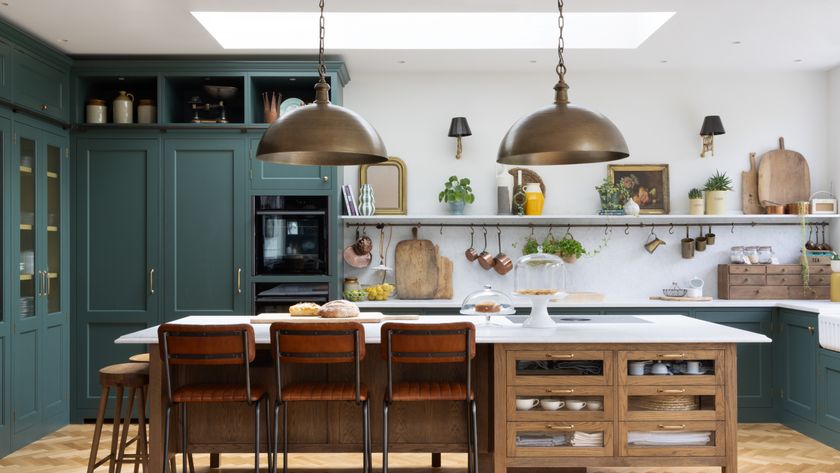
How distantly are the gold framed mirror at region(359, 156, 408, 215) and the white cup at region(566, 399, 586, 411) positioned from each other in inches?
112

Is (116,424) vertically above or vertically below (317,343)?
below

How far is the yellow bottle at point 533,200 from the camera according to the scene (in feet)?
20.0

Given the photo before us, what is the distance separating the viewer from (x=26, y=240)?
511 cm

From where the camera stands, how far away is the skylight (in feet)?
18.1

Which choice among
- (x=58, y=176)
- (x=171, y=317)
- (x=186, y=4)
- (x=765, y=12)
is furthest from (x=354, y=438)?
(x=765, y=12)

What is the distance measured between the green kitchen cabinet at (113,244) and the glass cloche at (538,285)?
2.96 metres

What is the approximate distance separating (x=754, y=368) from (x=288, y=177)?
3924mm

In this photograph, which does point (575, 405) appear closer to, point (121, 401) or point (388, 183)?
point (121, 401)

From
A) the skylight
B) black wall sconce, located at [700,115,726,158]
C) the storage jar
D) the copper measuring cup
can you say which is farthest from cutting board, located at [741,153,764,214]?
the storage jar

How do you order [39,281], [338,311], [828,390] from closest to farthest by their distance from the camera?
[338,311] < [828,390] < [39,281]

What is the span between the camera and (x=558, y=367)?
381cm

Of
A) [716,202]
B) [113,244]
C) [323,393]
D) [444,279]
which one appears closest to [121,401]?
[323,393]

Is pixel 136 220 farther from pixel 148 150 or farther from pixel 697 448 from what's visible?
pixel 697 448

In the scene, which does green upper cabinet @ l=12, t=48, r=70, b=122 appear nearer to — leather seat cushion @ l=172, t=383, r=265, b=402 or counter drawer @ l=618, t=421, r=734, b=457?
leather seat cushion @ l=172, t=383, r=265, b=402
